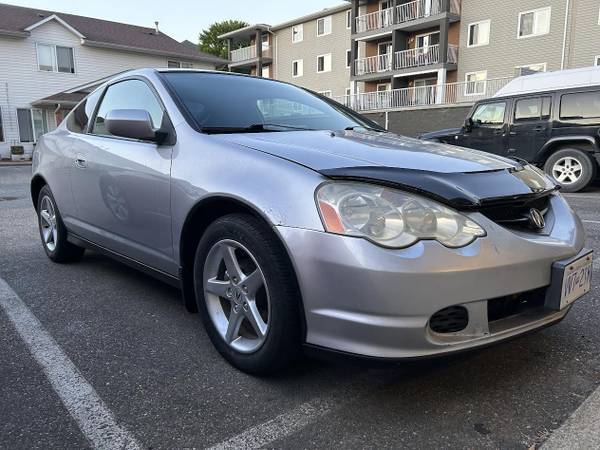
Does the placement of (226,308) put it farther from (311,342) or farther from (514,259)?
(514,259)

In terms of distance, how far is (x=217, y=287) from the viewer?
7.82 ft

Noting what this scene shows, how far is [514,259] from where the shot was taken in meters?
1.88

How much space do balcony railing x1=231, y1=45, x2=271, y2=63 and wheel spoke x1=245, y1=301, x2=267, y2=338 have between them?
3536 centimetres

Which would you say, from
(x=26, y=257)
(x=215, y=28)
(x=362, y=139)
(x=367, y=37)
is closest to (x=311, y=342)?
(x=362, y=139)

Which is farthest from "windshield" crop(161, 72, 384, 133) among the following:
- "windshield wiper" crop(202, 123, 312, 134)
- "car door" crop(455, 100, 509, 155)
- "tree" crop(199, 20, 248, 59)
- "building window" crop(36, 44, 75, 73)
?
"tree" crop(199, 20, 248, 59)

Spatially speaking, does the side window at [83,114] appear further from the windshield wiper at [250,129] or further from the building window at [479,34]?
the building window at [479,34]

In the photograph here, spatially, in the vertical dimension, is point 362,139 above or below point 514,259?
above

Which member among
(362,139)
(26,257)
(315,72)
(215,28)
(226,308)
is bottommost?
(26,257)

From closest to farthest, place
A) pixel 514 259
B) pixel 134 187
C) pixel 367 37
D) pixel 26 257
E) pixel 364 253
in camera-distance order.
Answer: pixel 364 253 < pixel 514 259 < pixel 134 187 < pixel 26 257 < pixel 367 37

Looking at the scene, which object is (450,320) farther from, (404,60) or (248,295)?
(404,60)

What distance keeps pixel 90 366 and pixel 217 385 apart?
0.69 meters

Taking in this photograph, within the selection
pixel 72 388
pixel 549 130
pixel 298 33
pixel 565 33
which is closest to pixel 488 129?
pixel 549 130

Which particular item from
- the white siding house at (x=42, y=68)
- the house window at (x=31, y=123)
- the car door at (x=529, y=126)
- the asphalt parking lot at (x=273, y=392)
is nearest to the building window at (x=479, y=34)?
the car door at (x=529, y=126)

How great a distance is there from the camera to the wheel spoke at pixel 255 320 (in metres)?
2.16
